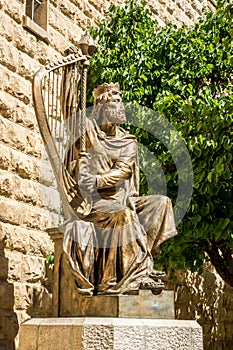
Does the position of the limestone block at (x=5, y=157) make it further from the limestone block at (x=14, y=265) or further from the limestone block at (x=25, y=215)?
the limestone block at (x=14, y=265)

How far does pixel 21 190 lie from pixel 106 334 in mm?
2832

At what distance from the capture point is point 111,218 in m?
4.79

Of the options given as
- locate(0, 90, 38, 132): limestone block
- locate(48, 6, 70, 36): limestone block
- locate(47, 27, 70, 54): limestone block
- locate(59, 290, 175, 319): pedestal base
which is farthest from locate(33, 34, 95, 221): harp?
locate(48, 6, 70, 36): limestone block

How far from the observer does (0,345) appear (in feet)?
20.2

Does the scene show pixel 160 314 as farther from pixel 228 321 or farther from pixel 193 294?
pixel 228 321

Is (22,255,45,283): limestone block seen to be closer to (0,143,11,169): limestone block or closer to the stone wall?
the stone wall

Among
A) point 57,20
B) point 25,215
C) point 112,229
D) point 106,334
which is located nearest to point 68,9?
point 57,20

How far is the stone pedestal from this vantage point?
4.25 meters

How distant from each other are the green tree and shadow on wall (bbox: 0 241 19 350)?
5.74ft

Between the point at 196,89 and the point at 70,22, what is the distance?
1.96 meters

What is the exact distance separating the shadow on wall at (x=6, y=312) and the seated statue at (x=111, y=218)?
1.82 metres

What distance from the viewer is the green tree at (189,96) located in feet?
21.4

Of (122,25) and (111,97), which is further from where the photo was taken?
(122,25)

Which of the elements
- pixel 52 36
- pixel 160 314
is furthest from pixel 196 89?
pixel 160 314
